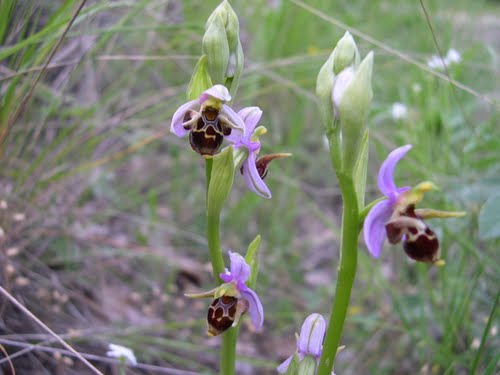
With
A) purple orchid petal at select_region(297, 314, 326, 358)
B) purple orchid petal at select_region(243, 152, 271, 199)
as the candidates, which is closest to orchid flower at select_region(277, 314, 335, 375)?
purple orchid petal at select_region(297, 314, 326, 358)

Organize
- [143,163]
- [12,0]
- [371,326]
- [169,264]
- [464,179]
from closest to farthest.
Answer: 1. [12,0]
2. [464,179]
3. [371,326]
4. [169,264]
5. [143,163]

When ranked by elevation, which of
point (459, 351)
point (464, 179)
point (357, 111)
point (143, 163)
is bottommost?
point (459, 351)

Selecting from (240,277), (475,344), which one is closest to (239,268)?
(240,277)

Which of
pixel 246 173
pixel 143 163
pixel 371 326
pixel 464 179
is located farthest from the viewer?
pixel 143 163

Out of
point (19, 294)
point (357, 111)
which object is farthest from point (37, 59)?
point (357, 111)

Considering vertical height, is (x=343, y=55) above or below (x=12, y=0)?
below

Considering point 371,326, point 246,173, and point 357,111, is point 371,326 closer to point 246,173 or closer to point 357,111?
point 246,173

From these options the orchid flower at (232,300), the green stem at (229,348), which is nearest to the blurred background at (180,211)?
the green stem at (229,348)
